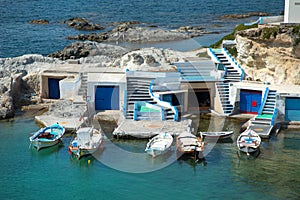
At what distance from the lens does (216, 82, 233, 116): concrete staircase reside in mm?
37844

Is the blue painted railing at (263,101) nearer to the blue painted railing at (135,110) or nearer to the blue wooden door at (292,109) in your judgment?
the blue wooden door at (292,109)

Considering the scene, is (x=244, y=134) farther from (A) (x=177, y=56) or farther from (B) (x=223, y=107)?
(A) (x=177, y=56)

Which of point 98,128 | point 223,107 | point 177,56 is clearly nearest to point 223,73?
point 223,107

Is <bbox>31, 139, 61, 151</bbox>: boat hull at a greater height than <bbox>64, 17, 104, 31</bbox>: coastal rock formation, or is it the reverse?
<bbox>64, 17, 104, 31</bbox>: coastal rock formation

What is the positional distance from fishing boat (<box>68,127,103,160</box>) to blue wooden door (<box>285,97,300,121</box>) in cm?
1264

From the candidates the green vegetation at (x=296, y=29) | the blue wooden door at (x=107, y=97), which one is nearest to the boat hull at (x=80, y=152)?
the blue wooden door at (x=107, y=97)

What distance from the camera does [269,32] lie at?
38.7 metres

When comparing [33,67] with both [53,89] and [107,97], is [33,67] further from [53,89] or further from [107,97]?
[107,97]

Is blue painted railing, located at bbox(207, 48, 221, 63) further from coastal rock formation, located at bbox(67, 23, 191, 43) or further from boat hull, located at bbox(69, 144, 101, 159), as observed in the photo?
coastal rock formation, located at bbox(67, 23, 191, 43)

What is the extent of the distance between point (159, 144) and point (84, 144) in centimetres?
426

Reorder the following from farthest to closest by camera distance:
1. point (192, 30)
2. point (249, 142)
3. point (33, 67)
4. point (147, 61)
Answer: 1. point (192, 30)
2. point (33, 67)
3. point (147, 61)
4. point (249, 142)

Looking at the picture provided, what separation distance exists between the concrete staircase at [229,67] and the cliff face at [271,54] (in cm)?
87

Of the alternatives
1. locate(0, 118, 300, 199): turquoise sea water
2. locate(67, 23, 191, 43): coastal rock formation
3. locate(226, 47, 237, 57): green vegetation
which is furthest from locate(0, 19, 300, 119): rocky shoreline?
locate(67, 23, 191, 43): coastal rock formation

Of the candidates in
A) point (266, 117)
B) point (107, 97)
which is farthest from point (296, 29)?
point (107, 97)
